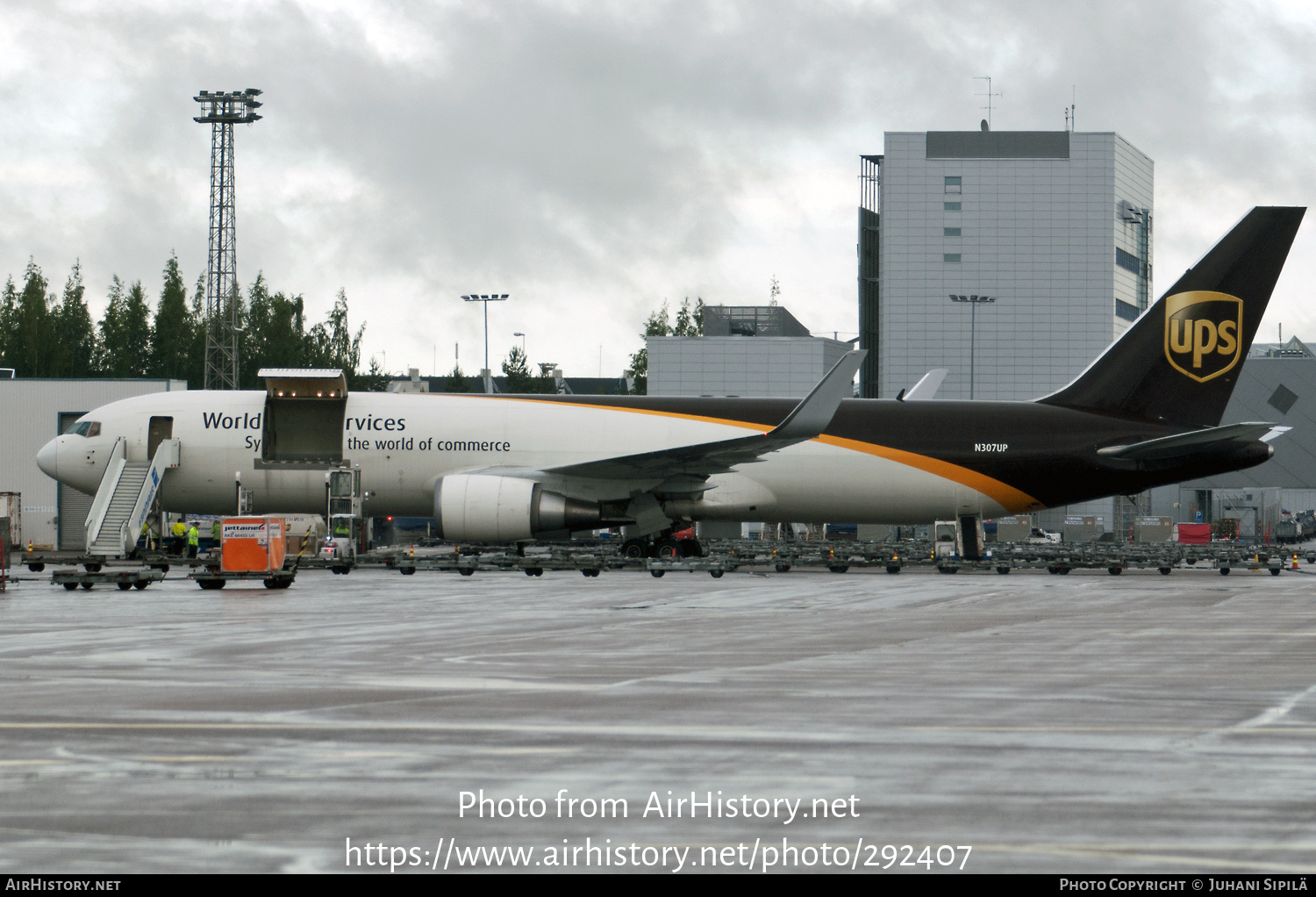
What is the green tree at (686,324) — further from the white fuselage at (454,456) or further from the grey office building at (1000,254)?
the white fuselage at (454,456)

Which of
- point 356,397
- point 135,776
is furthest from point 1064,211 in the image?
point 135,776

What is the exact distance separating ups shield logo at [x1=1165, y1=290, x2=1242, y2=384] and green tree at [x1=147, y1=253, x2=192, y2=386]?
315 feet

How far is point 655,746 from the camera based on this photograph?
9.00m

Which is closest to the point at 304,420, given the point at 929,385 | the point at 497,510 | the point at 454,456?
the point at 454,456

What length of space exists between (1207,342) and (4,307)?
108 metres

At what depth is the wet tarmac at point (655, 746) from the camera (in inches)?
250

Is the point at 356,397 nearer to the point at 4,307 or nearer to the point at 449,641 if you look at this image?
the point at 449,641

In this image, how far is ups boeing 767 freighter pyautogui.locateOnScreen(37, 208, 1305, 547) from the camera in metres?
38.8

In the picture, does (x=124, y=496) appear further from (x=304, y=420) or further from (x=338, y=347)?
(x=338, y=347)

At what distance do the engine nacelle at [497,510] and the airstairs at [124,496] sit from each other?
7937 mm

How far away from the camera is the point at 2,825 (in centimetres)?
670

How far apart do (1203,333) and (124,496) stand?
31264 mm

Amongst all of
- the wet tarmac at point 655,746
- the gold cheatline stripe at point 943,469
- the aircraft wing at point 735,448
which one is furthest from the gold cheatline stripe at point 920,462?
the wet tarmac at point 655,746

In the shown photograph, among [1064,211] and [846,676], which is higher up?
[1064,211]
